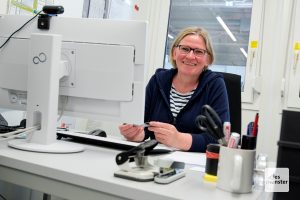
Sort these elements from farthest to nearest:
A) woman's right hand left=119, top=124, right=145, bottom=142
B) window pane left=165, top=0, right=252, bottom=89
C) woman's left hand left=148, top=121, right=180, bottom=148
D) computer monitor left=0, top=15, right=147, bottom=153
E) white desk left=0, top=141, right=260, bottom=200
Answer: window pane left=165, top=0, right=252, bottom=89, woman's right hand left=119, top=124, right=145, bottom=142, woman's left hand left=148, top=121, right=180, bottom=148, computer monitor left=0, top=15, right=147, bottom=153, white desk left=0, top=141, right=260, bottom=200

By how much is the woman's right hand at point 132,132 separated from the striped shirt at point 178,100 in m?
0.30

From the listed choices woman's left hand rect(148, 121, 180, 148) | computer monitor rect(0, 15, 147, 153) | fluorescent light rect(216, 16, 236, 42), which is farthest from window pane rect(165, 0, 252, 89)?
computer monitor rect(0, 15, 147, 153)

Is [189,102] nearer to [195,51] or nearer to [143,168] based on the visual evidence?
[195,51]

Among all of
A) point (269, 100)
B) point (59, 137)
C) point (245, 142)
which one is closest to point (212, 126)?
point (245, 142)

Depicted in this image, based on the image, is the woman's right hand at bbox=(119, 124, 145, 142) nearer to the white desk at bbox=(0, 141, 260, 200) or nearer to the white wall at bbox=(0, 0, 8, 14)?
the white desk at bbox=(0, 141, 260, 200)

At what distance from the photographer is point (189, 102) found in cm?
173

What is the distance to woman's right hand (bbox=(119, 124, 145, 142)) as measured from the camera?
1.48m

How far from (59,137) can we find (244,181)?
0.82 metres

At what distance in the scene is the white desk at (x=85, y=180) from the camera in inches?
31.8

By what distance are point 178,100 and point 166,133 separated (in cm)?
51

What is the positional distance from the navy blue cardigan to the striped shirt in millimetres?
26

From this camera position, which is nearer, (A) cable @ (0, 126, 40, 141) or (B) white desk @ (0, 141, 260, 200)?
(B) white desk @ (0, 141, 260, 200)

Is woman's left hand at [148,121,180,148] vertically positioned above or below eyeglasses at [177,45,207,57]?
below

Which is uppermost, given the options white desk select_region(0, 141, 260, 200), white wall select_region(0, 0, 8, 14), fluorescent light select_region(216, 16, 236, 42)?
fluorescent light select_region(216, 16, 236, 42)
